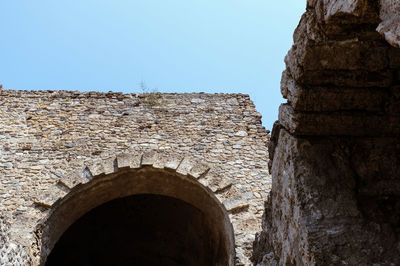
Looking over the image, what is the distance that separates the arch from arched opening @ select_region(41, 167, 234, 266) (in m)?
0.02

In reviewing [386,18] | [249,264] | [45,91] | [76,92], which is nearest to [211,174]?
[249,264]

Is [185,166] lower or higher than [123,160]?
lower

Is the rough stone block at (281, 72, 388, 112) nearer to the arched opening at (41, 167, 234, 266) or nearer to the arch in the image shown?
the arch

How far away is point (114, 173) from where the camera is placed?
17.6 ft

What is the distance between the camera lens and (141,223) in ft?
26.9

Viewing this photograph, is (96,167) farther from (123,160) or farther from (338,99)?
(338,99)

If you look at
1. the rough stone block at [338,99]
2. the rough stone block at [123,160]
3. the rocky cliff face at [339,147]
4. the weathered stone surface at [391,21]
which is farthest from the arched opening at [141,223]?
the weathered stone surface at [391,21]

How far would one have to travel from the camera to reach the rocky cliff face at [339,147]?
1897 mm

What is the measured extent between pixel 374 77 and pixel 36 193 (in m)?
4.55

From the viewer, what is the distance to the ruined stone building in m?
2.00

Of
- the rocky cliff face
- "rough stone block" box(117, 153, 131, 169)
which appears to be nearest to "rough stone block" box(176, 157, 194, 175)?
"rough stone block" box(117, 153, 131, 169)

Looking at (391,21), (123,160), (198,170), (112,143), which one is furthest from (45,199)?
(391,21)

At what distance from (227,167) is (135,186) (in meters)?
1.57

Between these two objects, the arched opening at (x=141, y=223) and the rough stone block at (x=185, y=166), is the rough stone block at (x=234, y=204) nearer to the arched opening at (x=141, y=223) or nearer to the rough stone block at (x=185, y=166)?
the arched opening at (x=141, y=223)
